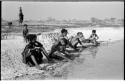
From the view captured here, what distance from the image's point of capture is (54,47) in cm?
213

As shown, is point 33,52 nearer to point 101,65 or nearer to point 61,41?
point 61,41

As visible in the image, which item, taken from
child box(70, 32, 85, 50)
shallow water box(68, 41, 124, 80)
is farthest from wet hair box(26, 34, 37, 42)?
shallow water box(68, 41, 124, 80)

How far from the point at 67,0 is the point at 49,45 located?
439 millimetres

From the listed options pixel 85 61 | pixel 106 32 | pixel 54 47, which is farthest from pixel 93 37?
pixel 54 47

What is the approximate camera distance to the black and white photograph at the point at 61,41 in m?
2.09

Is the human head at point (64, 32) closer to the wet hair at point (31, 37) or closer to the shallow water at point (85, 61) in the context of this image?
the shallow water at point (85, 61)

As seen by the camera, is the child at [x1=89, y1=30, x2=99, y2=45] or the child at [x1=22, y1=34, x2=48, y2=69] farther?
the child at [x1=89, y1=30, x2=99, y2=45]

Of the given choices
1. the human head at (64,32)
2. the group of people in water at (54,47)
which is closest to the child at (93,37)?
the group of people in water at (54,47)

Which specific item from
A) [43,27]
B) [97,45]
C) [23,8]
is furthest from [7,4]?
[97,45]

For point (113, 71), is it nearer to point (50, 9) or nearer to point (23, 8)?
point (50, 9)

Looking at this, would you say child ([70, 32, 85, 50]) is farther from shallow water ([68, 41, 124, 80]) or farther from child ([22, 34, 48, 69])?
child ([22, 34, 48, 69])

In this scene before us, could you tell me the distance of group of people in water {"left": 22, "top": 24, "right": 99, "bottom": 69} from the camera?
6.84 ft

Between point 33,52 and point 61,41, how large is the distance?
0.88 feet

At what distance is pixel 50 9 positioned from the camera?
7.03 feet
